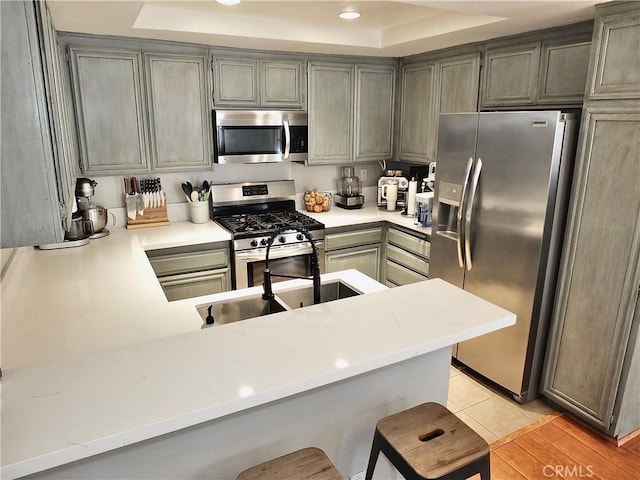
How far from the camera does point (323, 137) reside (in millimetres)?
3793

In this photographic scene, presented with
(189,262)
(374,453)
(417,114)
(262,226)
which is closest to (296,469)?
(374,453)

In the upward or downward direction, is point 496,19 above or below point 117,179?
above

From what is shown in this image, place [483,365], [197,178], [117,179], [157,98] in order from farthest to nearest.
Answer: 1. [197,178]
2. [117,179]
3. [157,98]
4. [483,365]

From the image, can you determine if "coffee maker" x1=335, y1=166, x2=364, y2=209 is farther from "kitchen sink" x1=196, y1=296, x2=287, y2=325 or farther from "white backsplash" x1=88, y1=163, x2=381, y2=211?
"kitchen sink" x1=196, y1=296, x2=287, y2=325

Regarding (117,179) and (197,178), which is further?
(197,178)

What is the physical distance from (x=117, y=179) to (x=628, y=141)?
129 inches

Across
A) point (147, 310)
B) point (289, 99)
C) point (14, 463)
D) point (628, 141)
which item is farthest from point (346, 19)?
point (14, 463)

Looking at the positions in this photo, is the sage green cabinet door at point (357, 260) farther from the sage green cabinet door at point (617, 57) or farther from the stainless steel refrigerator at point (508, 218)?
the sage green cabinet door at point (617, 57)

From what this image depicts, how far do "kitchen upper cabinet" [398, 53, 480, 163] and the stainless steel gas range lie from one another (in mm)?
1133

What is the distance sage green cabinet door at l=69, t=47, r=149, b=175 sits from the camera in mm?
2910

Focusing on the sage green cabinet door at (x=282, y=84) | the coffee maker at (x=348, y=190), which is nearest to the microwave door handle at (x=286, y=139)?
the sage green cabinet door at (x=282, y=84)

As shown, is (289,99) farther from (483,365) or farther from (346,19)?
(483,365)

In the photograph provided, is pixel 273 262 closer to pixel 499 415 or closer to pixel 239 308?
Result: pixel 239 308
